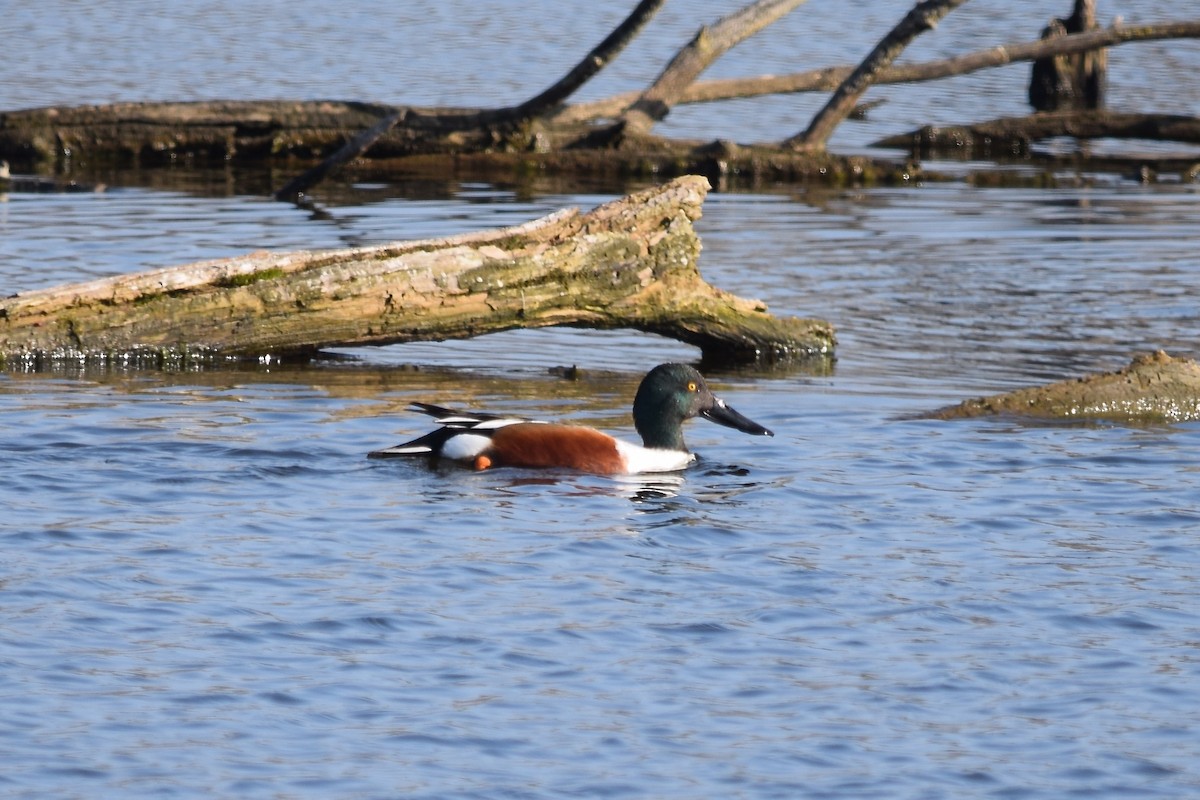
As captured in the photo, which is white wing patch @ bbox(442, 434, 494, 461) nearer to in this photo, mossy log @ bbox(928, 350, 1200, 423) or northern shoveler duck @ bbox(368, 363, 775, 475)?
northern shoveler duck @ bbox(368, 363, 775, 475)

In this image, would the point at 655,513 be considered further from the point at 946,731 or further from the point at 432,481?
the point at 946,731

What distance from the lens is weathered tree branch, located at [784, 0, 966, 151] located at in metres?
20.7

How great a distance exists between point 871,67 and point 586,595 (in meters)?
15.3

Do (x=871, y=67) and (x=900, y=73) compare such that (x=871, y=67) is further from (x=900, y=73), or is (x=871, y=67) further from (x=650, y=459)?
(x=650, y=459)

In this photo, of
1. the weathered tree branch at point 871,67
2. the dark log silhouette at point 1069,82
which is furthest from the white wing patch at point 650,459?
the dark log silhouette at point 1069,82

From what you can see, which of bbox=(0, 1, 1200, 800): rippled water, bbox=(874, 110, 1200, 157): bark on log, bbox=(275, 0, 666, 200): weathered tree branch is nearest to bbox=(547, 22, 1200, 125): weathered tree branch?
bbox=(275, 0, 666, 200): weathered tree branch

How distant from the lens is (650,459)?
31.9ft

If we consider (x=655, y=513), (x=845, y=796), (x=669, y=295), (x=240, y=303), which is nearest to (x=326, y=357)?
(x=240, y=303)

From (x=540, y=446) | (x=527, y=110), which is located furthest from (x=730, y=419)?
(x=527, y=110)

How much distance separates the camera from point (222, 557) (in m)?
7.69

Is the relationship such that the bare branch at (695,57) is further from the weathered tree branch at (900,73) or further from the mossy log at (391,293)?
the mossy log at (391,293)

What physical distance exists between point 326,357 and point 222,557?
531 centimetres

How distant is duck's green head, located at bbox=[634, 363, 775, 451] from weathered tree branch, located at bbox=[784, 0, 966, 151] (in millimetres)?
11167

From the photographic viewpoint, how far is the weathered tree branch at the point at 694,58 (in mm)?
21547
